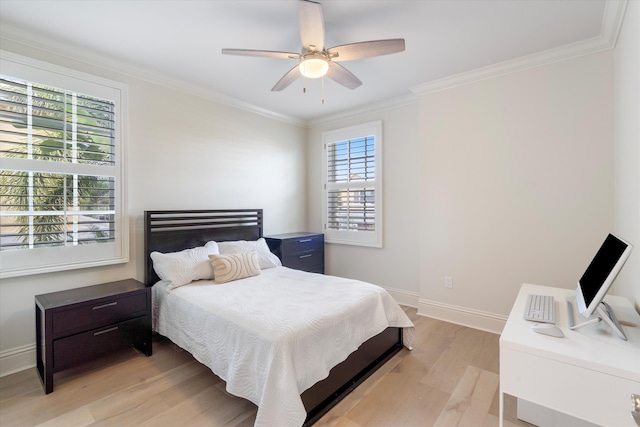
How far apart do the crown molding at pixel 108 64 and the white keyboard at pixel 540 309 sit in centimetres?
355

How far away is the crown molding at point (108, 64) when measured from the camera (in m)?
2.24

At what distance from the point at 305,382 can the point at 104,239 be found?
224cm

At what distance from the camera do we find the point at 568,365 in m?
1.16

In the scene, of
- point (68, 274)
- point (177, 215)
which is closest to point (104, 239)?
point (68, 274)

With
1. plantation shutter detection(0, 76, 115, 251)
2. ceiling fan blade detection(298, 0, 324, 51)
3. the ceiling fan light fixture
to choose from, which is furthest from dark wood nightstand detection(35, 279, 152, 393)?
ceiling fan blade detection(298, 0, 324, 51)

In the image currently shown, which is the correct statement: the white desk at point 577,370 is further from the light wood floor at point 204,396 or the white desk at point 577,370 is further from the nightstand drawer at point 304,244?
the nightstand drawer at point 304,244

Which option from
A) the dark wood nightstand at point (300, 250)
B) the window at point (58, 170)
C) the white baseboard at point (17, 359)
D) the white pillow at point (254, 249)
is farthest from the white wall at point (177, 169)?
the white pillow at point (254, 249)

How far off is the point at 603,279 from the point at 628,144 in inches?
43.6

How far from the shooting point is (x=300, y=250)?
3.94 metres

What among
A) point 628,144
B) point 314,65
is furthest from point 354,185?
point 628,144

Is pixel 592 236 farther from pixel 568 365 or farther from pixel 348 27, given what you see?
pixel 348 27

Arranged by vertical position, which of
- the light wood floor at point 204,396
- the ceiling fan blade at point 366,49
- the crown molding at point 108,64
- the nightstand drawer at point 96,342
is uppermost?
the crown molding at point 108,64

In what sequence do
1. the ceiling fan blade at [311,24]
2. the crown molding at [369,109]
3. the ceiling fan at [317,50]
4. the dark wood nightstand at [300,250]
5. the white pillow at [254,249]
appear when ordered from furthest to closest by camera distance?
the dark wood nightstand at [300,250] → the crown molding at [369,109] → the white pillow at [254,249] → the ceiling fan at [317,50] → the ceiling fan blade at [311,24]

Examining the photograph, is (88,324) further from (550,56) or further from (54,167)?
(550,56)
